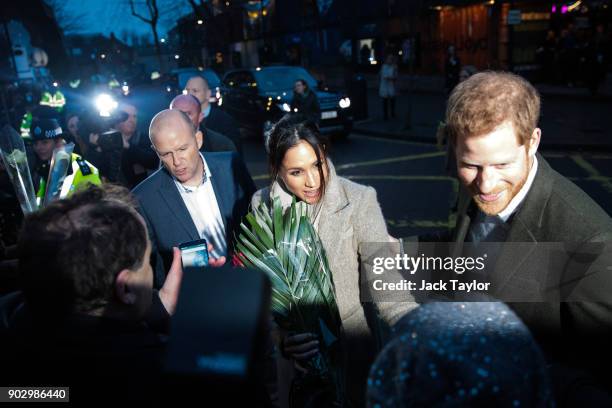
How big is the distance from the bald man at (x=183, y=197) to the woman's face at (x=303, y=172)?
74 centimetres

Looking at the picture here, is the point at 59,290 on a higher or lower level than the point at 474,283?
higher

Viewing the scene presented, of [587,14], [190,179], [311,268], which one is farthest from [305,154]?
[587,14]

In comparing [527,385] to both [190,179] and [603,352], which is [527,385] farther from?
[190,179]

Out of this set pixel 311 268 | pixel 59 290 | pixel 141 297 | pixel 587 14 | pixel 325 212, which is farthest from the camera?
pixel 587 14

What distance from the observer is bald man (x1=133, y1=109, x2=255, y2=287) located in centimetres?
272

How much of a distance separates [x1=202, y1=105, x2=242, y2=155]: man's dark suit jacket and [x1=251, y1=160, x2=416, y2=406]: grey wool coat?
10.1 ft

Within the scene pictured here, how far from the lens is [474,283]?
1.63 m

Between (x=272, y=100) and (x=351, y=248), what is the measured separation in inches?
352

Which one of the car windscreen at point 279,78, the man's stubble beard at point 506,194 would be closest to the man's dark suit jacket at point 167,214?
the man's stubble beard at point 506,194

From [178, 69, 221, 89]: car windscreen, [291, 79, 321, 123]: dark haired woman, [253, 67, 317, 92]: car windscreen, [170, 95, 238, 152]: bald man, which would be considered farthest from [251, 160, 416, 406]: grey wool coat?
[178, 69, 221, 89]: car windscreen

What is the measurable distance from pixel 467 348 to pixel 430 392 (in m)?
0.07

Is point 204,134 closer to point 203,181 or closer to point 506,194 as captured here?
point 203,181

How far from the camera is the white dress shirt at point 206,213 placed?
9.29 ft

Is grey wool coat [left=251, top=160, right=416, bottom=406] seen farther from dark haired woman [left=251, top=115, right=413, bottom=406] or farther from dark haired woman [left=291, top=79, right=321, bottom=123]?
dark haired woman [left=291, top=79, right=321, bottom=123]
